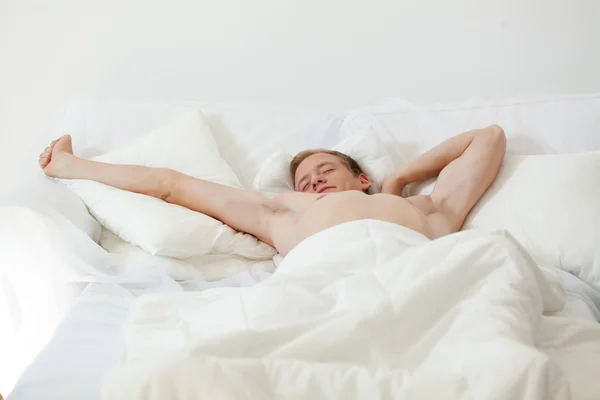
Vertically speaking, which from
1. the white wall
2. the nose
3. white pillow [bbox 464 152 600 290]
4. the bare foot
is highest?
the white wall

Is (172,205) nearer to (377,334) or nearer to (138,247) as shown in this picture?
(138,247)

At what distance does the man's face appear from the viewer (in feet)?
5.39

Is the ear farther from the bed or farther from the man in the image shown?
the bed

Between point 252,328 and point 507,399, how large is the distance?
14.3 inches

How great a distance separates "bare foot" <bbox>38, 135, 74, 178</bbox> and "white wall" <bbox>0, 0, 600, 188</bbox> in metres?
0.47

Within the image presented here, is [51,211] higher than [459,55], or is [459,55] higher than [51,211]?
[459,55]

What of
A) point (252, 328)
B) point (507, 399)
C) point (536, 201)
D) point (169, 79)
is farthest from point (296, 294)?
point (169, 79)

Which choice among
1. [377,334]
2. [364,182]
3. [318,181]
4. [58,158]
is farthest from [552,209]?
[58,158]

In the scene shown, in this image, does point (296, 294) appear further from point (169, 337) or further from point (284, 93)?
point (284, 93)

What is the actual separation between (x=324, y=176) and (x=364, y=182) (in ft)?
0.49

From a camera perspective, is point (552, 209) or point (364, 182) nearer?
point (552, 209)

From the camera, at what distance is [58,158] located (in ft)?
5.60

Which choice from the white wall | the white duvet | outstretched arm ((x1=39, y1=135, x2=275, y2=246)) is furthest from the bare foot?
the white duvet

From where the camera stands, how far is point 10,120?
2174 millimetres
